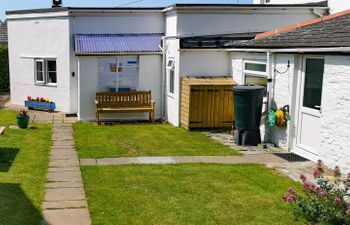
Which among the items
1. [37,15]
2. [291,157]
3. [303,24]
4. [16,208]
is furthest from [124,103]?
[16,208]

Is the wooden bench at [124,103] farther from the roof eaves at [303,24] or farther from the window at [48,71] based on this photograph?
the roof eaves at [303,24]

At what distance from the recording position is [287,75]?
38.6 ft

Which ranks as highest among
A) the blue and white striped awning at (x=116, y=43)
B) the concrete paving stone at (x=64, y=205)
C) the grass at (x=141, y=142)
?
the blue and white striped awning at (x=116, y=43)

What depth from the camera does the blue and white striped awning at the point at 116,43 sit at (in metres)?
16.6

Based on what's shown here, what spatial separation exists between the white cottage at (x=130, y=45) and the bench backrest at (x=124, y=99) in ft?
1.66

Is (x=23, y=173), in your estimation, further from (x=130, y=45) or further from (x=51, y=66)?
(x=51, y=66)

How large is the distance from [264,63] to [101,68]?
6.68m

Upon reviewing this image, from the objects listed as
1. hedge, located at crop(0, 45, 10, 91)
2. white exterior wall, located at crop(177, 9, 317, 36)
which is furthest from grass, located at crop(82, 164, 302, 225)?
hedge, located at crop(0, 45, 10, 91)

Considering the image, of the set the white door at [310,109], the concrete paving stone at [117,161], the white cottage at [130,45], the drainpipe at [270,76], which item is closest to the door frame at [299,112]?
the white door at [310,109]

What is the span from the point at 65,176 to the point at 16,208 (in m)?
2.07

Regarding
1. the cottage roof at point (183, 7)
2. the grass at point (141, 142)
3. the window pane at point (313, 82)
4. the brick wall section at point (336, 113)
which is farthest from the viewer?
the cottage roof at point (183, 7)

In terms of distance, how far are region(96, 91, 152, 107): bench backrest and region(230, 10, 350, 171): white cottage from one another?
4.43 m

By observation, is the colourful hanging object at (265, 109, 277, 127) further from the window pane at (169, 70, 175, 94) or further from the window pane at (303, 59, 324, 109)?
the window pane at (169, 70, 175, 94)

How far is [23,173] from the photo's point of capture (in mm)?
9070
